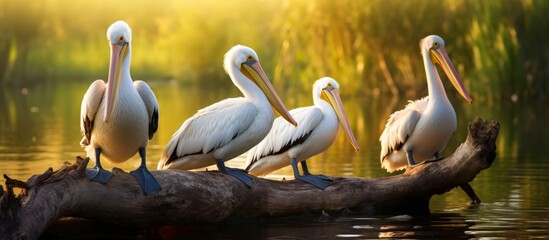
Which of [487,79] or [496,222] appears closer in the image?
[496,222]

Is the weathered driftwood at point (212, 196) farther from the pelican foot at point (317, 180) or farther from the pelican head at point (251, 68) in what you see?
the pelican head at point (251, 68)

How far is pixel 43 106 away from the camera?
28.7 m

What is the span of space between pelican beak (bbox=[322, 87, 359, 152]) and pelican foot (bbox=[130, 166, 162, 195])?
262 centimetres

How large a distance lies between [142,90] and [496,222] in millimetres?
3050

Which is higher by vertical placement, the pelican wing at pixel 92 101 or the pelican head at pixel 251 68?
the pelican head at pixel 251 68

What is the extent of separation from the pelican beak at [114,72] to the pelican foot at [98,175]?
379 millimetres

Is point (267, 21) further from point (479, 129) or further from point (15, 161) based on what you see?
Result: point (479, 129)

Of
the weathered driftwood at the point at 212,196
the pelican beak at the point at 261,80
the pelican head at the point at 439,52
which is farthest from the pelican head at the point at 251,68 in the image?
the pelican head at the point at 439,52

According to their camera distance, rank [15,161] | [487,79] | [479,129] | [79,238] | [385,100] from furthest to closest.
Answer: [385,100], [487,79], [15,161], [479,129], [79,238]

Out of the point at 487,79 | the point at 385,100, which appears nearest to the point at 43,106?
the point at 385,100

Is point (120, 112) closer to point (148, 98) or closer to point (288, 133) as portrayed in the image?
point (148, 98)

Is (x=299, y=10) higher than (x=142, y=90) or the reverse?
higher

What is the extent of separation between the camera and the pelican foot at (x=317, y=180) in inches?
354

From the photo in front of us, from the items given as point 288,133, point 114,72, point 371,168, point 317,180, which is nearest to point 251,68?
point 288,133
